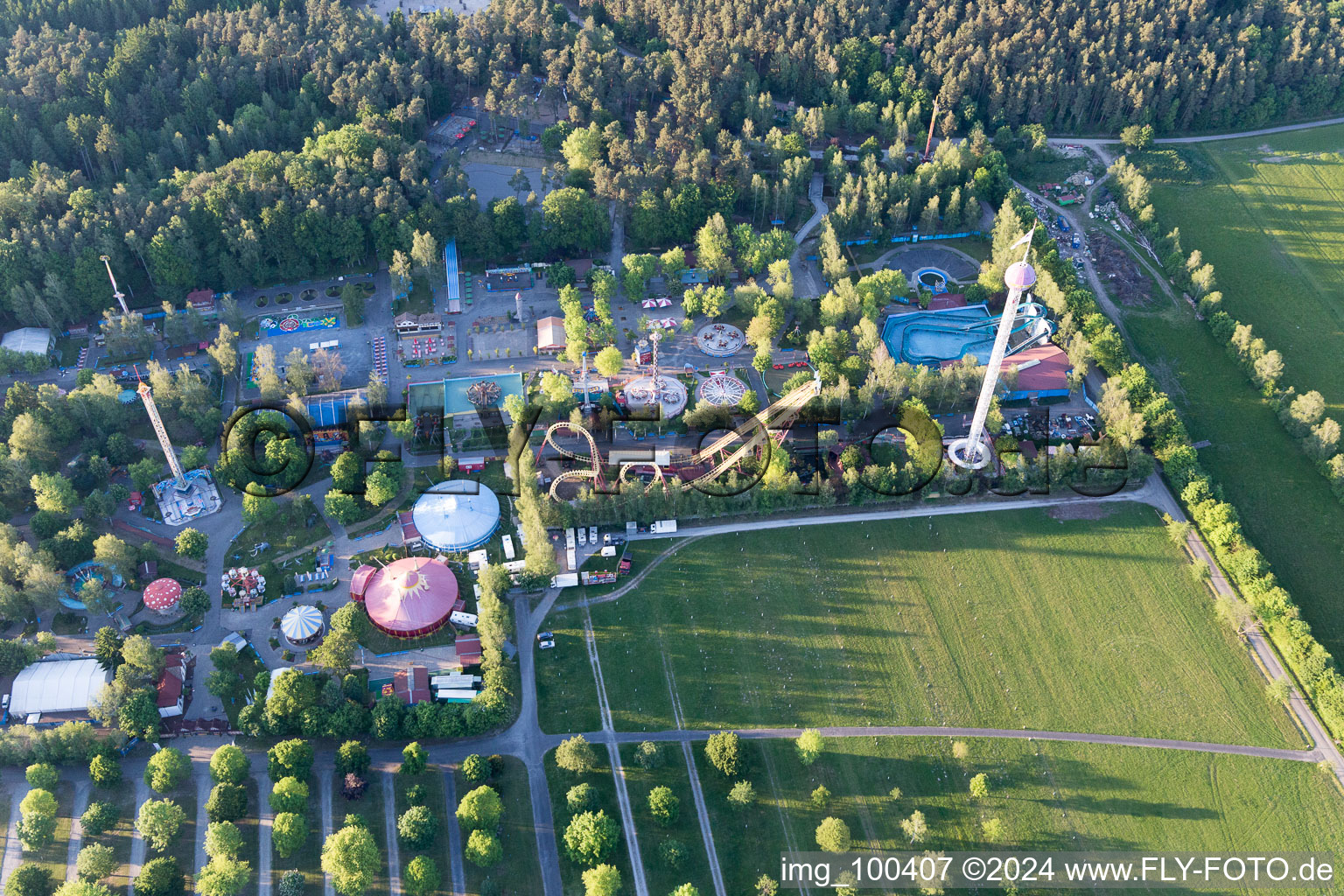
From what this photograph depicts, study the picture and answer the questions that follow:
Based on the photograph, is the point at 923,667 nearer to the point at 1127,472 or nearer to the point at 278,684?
the point at 1127,472

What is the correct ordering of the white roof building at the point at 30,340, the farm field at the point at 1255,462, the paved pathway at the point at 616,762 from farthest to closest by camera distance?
the white roof building at the point at 30,340, the farm field at the point at 1255,462, the paved pathway at the point at 616,762

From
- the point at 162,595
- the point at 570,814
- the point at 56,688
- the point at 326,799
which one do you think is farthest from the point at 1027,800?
the point at 56,688

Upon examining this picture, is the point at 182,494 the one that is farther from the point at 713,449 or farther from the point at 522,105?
the point at 522,105

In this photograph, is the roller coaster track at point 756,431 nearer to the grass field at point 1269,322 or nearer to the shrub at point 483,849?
the shrub at point 483,849

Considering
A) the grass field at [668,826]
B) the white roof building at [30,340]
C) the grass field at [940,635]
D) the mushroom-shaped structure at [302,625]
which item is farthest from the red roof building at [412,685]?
the white roof building at [30,340]

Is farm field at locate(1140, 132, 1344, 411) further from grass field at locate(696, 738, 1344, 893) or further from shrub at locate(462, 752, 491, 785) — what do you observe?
shrub at locate(462, 752, 491, 785)

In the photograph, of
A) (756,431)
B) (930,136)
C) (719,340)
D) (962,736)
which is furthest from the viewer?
(930,136)
